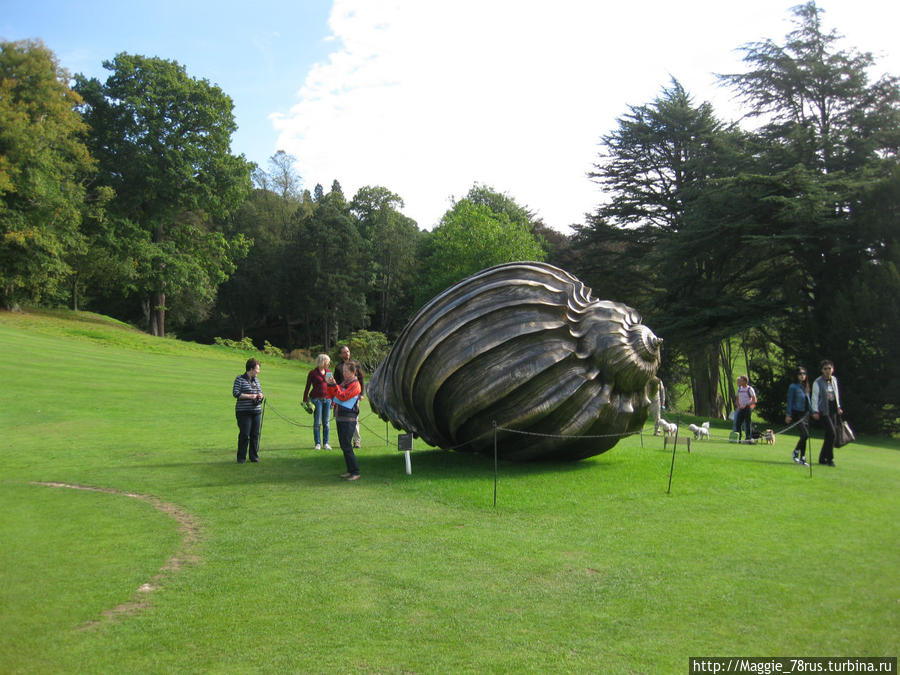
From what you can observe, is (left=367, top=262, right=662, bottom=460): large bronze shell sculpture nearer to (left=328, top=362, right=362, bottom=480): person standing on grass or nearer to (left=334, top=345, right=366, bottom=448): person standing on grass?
(left=334, top=345, right=366, bottom=448): person standing on grass

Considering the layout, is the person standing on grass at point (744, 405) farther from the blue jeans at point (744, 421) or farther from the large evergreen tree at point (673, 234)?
the large evergreen tree at point (673, 234)

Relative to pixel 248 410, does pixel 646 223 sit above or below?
above

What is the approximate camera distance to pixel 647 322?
31.1m

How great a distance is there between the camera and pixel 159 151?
44.4 m

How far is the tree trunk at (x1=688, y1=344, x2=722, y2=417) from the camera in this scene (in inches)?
1379

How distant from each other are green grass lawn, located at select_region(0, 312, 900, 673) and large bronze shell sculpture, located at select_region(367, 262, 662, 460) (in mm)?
780

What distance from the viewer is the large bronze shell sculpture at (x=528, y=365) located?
10086 mm

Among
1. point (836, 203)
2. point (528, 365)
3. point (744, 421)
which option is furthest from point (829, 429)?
point (836, 203)

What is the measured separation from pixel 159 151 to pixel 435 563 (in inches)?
1783

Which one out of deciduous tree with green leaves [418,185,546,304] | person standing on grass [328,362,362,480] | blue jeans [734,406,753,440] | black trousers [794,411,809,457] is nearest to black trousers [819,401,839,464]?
black trousers [794,411,809,457]

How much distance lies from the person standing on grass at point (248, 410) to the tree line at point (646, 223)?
22191 mm

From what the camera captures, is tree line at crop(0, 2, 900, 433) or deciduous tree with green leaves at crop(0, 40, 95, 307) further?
deciduous tree with green leaves at crop(0, 40, 95, 307)

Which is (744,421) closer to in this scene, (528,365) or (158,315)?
(528,365)

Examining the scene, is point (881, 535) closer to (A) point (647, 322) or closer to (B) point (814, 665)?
(B) point (814, 665)
